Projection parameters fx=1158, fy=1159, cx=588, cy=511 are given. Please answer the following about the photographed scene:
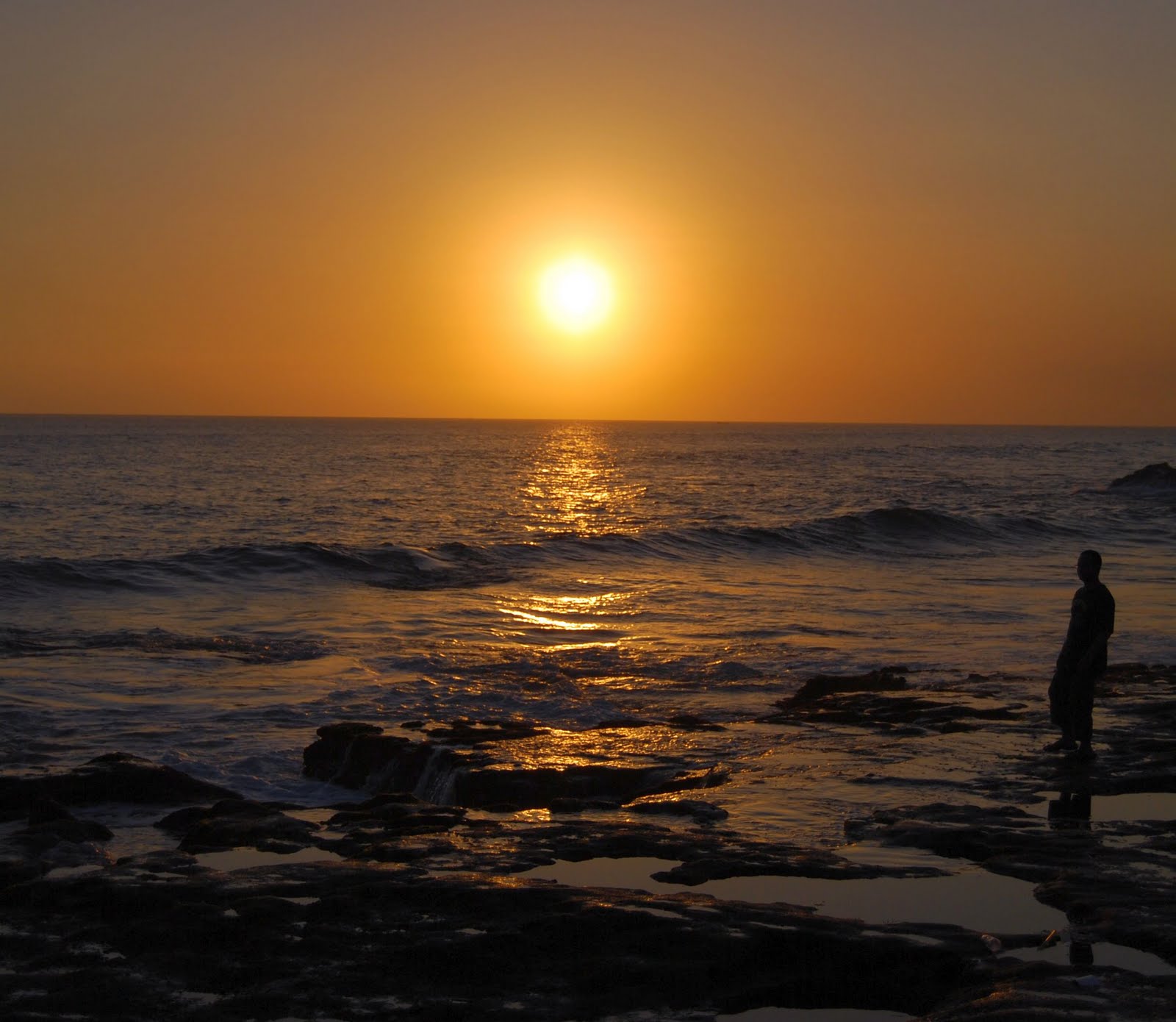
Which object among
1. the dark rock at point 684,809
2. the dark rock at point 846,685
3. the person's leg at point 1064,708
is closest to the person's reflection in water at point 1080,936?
the dark rock at point 684,809

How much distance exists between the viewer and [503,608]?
2242 centimetres

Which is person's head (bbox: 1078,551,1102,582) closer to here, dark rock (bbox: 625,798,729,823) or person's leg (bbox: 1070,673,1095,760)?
person's leg (bbox: 1070,673,1095,760)

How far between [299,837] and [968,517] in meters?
37.5

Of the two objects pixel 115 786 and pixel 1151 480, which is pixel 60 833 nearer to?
pixel 115 786

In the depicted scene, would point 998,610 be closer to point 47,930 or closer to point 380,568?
point 380,568

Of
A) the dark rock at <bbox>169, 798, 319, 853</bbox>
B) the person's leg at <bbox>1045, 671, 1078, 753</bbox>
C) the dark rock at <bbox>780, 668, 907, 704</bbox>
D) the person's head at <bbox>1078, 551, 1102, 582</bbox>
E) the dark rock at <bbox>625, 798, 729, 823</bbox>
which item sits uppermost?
the person's head at <bbox>1078, 551, 1102, 582</bbox>

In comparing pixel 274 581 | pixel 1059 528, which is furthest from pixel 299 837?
pixel 1059 528

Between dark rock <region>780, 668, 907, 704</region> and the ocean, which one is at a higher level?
dark rock <region>780, 668, 907, 704</region>

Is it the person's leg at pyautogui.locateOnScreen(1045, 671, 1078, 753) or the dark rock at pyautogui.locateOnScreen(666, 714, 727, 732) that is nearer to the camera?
the person's leg at pyautogui.locateOnScreen(1045, 671, 1078, 753)

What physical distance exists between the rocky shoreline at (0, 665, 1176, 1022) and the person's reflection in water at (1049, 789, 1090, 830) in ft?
0.09

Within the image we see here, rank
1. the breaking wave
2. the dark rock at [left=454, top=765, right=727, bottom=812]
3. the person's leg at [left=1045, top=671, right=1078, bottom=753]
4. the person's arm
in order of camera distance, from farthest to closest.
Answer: the breaking wave
the person's leg at [left=1045, top=671, right=1078, bottom=753]
the person's arm
the dark rock at [left=454, top=765, right=727, bottom=812]

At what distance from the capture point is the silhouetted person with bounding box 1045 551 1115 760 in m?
10.3

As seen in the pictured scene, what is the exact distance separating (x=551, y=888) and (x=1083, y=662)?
5.82 meters

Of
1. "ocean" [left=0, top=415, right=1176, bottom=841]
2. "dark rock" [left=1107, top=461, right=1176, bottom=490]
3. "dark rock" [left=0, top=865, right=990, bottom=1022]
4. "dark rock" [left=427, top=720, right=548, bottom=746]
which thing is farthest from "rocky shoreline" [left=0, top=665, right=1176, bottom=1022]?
"dark rock" [left=1107, top=461, right=1176, bottom=490]
